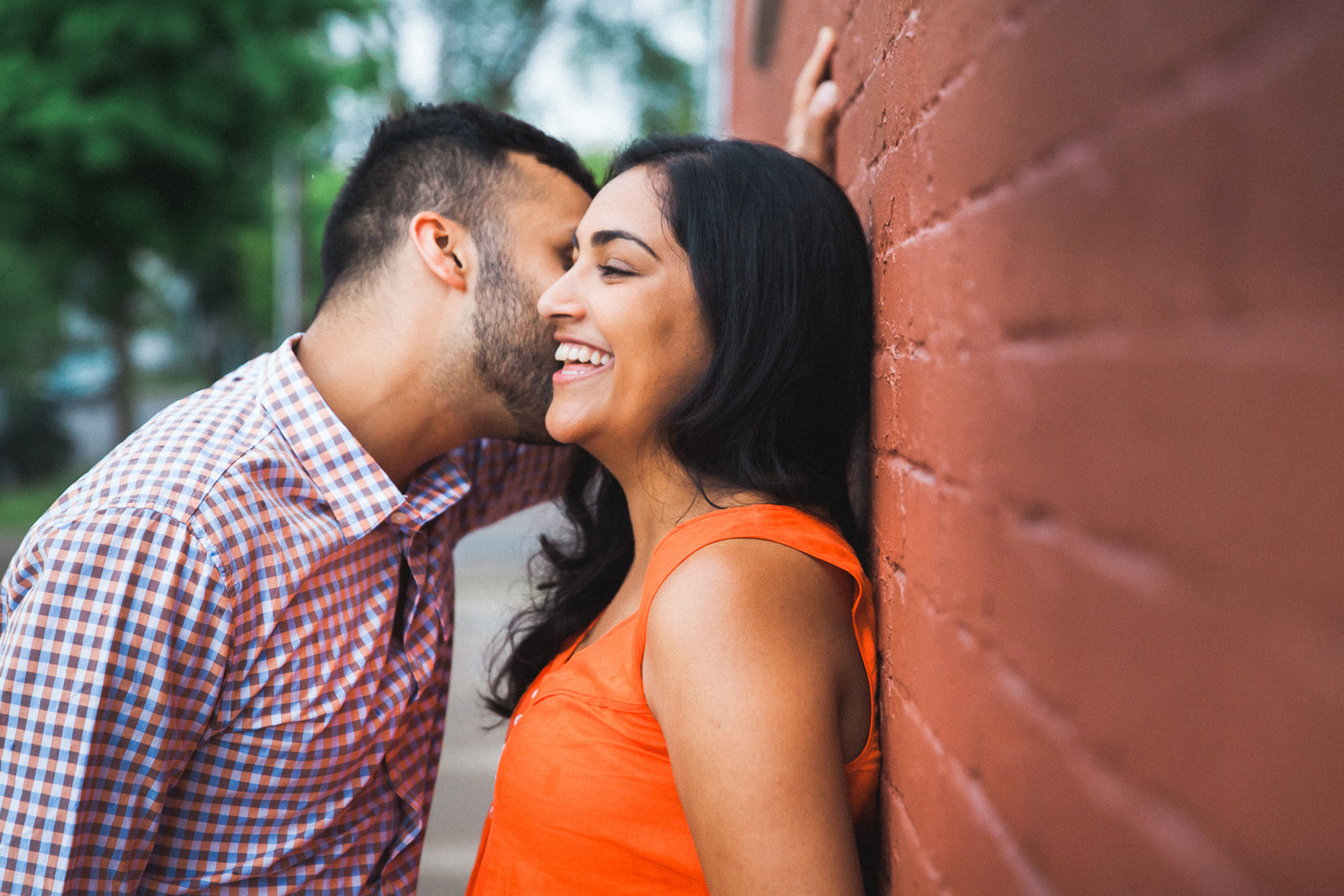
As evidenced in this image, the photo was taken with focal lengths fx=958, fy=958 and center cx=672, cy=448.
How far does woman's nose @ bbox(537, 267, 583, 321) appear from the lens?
1979 millimetres

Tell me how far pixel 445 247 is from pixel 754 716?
5.44 feet

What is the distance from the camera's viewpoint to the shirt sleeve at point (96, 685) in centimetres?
178

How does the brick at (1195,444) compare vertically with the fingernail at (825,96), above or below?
below

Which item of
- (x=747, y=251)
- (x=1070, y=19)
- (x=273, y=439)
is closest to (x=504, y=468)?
(x=273, y=439)

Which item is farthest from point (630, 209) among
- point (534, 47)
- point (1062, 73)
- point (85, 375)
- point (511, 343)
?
point (85, 375)

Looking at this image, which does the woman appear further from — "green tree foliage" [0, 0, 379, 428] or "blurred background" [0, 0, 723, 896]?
"green tree foliage" [0, 0, 379, 428]

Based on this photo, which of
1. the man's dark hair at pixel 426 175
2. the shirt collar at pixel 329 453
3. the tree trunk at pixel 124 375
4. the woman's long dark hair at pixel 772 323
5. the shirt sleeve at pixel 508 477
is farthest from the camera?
the tree trunk at pixel 124 375

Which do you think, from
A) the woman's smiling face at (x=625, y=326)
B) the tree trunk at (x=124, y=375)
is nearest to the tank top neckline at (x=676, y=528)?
the woman's smiling face at (x=625, y=326)

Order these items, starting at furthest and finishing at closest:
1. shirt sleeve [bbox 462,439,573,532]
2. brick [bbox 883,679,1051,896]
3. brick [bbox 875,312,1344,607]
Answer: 1. shirt sleeve [bbox 462,439,573,532]
2. brick [bbox 883,679,1051,896]
3. brick [bbox 875,312,1344,607]

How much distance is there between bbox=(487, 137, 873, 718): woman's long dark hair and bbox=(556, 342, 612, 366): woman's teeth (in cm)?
21

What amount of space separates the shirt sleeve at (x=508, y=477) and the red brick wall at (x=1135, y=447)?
71.9 inches

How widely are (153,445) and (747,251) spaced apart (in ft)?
4.23

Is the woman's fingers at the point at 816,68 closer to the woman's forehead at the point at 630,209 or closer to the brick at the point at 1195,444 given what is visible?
the woman's forehead at the point at 630,209

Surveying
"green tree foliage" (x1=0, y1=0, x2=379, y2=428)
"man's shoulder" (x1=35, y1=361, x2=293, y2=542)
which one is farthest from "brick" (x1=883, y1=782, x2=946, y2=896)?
"green tree foliage" (x1=0, y1=0, x2=379, y2=428)
